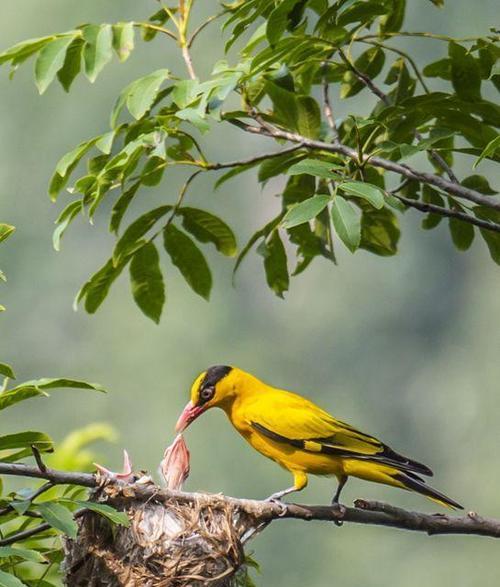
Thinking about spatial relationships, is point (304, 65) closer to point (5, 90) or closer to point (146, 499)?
point (146, 499)

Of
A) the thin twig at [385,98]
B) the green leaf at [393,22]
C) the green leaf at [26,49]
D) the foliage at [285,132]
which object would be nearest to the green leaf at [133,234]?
the foliage at [285,132]

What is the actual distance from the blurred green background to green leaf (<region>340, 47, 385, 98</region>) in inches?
903

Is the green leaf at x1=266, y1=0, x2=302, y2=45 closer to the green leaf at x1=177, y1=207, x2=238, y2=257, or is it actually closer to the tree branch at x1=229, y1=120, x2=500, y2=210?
the tree branch at x1=229, y1=120, x2=500, y2=210

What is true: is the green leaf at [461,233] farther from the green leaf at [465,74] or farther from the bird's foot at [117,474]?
the bird's foot at [117,474]

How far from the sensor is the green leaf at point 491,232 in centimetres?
351

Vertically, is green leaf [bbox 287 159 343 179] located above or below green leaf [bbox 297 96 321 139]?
below

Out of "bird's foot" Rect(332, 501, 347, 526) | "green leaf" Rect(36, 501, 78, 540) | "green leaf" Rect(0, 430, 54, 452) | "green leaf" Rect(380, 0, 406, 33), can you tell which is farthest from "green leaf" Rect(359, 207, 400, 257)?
"green leaf" Rect(36, 501, 78, 540)

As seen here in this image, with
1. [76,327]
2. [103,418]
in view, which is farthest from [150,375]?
[76,327]

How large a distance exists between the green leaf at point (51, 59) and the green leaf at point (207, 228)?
0.58 metres

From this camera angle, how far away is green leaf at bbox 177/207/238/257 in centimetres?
372

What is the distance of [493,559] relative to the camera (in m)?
27.6

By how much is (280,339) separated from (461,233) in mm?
29571

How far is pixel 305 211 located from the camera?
9.12ft

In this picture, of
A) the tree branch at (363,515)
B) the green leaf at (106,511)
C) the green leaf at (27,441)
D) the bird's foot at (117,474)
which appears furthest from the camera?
the tree branch at (363,515)
